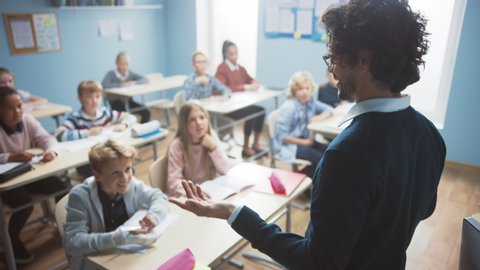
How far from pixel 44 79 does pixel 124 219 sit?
3.65 meters

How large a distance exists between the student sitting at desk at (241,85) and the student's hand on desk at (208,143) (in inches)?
81.3

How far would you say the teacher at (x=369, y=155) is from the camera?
2.56ft

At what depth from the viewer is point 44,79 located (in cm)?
473

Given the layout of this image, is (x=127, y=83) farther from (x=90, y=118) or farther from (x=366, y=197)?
(x=366, y=197)

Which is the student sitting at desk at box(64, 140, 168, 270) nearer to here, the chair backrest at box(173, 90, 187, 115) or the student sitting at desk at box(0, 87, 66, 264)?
the student sitting at desk at box(0, 87, 66, 264)

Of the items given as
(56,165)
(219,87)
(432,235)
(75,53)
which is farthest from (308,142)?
(75,53)

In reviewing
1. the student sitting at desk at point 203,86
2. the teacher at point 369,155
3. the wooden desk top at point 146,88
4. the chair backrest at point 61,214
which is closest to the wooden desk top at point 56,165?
the chair backrest at point 61,214

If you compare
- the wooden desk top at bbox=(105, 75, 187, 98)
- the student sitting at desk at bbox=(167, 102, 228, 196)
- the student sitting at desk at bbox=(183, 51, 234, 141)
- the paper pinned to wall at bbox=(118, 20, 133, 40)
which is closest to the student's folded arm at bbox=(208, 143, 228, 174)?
the student sitting at desk at bbox=(167, 102, 228, 196)

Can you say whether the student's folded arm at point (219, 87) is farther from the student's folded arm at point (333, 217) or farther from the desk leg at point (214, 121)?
the student's folded arm at point (333, 217)

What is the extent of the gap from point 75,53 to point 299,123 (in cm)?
333

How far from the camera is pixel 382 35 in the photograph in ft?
2.57

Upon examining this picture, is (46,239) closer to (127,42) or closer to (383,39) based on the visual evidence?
(383,39)

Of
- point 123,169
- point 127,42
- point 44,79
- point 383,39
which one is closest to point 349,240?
point 383,39

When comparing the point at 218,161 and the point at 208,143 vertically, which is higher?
the point at 208,143
